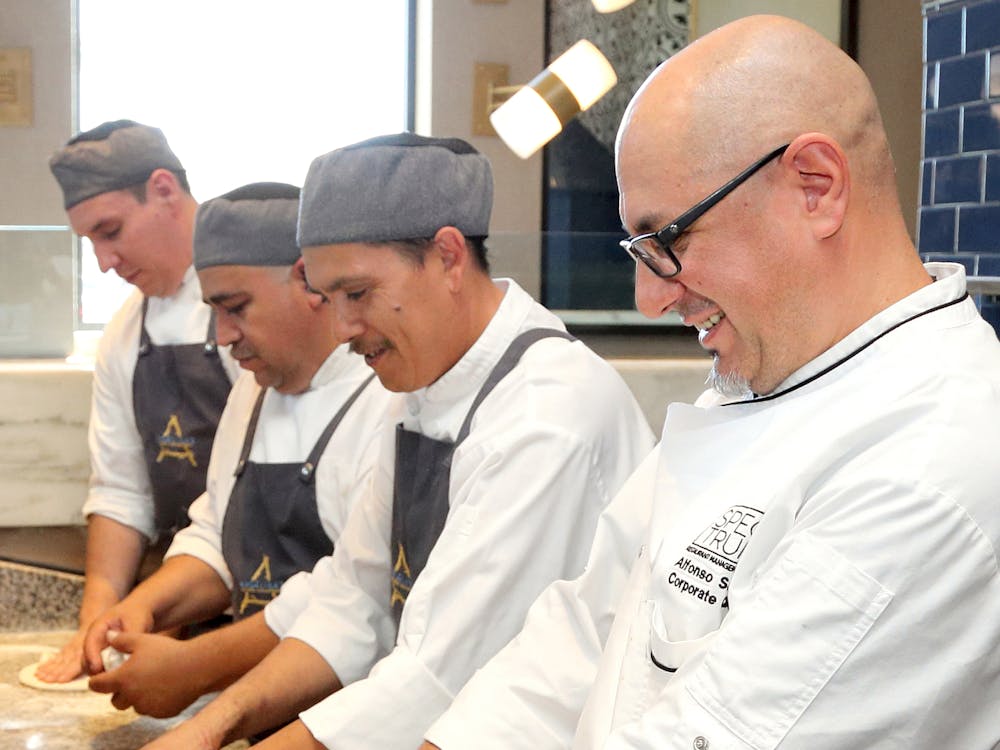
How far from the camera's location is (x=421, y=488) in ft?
5.35

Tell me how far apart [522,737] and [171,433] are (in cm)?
134

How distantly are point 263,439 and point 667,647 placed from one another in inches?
43.5

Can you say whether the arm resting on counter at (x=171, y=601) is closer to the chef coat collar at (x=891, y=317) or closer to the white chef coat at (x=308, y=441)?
the white chef coat at (x=308, y=441)

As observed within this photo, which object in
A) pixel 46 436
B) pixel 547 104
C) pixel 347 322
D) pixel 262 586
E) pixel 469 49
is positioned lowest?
pixel 262 586

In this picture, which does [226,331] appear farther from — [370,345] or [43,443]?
[43,443]

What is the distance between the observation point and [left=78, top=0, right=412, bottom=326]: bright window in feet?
15.7

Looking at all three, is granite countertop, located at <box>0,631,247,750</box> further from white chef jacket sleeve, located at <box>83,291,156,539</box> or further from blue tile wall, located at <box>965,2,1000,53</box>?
blue tile wall, located at <box>965,2,1000,53</box>

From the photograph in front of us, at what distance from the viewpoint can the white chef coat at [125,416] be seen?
2.46 meters

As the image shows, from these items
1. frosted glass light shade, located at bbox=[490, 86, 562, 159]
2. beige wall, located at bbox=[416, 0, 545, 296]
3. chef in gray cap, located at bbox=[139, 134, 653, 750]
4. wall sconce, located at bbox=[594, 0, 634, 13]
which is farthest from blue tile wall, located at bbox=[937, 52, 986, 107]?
beige wall, located at bbox=[416, 0, 545, 296]

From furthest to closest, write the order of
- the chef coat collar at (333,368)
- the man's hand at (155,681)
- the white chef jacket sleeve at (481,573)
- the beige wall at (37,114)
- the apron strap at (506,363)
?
the beige wall at (37,114) → the chef coat collar at (333,368) → the man's hand at (155,681) → the apron strap at (506,363) → the white chef jacket sleeve at (481,573)

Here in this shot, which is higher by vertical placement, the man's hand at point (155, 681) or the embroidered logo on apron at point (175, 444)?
the embroidered logo on apron at point (175, 444)

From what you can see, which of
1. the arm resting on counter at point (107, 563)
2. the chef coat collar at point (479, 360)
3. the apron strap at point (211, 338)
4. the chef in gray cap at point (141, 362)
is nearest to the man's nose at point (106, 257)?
the chef in gray cap at point (141, 362)

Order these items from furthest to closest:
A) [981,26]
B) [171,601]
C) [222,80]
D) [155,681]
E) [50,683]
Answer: [222,80]
[981,26]
[171,601]
[50,683]
[155,681]

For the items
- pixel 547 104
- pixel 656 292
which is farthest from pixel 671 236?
pixel 547 104
